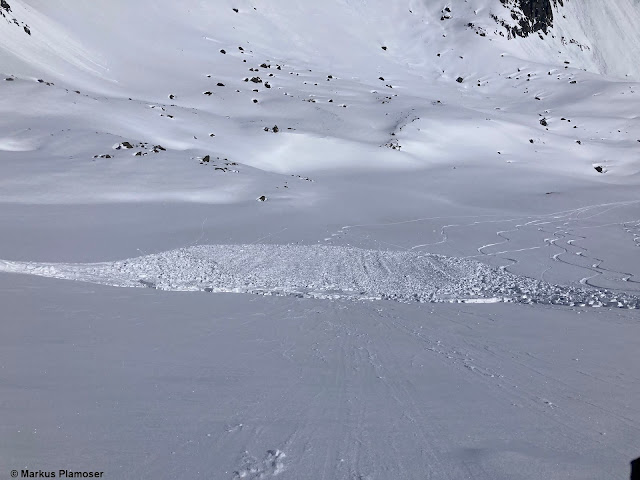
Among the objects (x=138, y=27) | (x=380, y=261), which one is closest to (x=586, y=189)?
(x=380, y=261)

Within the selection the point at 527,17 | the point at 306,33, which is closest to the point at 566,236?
the point at 306,33

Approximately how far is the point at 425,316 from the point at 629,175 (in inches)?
949

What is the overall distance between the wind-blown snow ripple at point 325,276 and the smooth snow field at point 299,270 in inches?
3.3

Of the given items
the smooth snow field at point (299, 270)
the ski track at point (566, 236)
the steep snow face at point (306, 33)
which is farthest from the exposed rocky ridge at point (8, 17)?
the ski track at point (566, 236)

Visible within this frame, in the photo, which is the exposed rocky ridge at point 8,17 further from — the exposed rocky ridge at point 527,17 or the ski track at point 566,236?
the exposed rocky ridge at point 527,17

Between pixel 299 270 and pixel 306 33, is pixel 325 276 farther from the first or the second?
pixel 306 33

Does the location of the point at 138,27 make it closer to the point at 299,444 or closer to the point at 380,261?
the point at 380,261

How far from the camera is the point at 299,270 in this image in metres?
10.9

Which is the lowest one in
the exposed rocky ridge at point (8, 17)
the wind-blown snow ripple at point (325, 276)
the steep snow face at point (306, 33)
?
the wind-blown snow ripple at point (325, 276)

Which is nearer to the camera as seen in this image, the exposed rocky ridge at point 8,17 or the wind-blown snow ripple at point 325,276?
the wind-blown snow ripple at point 325,276

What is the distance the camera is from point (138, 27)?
42.3m

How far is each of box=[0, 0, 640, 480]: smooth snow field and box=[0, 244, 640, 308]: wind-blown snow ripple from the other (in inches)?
3.3

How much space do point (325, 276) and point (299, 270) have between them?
24.4 inches

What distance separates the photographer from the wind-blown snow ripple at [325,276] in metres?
9.09
